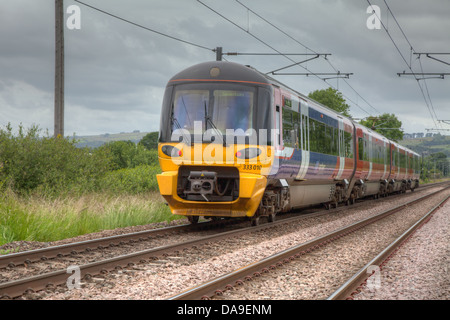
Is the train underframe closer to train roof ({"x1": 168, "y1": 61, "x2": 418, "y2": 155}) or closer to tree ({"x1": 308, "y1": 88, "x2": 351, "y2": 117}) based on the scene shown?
train roof ({"x1": 168, "y1": 61, "x2": 418, "y2": 155})

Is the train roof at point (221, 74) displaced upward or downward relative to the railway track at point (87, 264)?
upward

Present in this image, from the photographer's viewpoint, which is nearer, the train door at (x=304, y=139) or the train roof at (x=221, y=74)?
the train roof at (x=221, y=74)

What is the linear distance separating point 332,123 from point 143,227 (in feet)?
27.7

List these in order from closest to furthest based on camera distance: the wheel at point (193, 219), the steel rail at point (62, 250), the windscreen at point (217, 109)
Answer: the steel rail at point (62, 250), the windscreen at point (217, 109), the wheel at point (193, 219)

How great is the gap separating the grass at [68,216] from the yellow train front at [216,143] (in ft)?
6.19

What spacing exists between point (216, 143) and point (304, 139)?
163 inches

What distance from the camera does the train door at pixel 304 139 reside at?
14664 mm

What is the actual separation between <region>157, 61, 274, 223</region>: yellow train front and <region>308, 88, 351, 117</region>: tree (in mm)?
60176

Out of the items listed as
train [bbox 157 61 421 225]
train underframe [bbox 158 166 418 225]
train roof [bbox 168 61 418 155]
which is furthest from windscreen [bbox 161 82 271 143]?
train underframe [bbox 158 166 418 225]

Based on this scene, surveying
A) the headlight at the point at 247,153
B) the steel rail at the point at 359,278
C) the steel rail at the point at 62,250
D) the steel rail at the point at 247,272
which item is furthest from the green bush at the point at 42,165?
the steel rail at the point at 359,278

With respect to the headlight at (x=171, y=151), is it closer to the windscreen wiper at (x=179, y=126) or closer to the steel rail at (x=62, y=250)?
the windscreen wiper at (x=179, y=126)

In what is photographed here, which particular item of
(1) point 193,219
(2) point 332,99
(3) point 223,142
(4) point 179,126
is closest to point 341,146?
(1) point 193,219

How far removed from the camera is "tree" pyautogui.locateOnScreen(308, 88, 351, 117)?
233 ft
